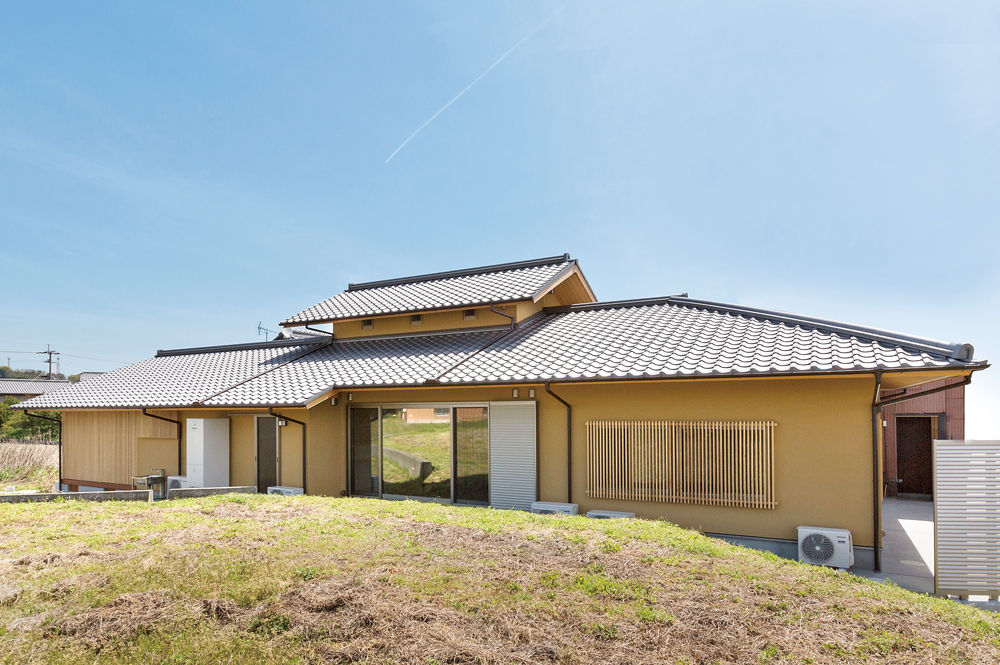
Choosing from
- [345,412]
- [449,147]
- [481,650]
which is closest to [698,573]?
[481,650]

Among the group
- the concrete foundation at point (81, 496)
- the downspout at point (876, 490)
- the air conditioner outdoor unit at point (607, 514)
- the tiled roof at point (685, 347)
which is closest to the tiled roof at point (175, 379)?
the concrete foundation at point (81, 496)

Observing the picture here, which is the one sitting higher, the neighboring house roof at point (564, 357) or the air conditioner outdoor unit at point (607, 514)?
the neighboring house roof at point (564, 357)

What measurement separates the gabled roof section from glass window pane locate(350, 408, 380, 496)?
9.47 feet

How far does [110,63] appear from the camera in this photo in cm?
1308

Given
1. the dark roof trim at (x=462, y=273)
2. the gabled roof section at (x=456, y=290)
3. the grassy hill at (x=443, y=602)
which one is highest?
the dark roof trim at (x=462, y=273)

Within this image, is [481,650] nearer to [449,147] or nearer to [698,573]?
[698,573]

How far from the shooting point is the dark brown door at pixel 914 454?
1471cm

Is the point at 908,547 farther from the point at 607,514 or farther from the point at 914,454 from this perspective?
the point at 914,454

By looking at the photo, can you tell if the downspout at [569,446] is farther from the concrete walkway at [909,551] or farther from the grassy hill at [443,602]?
the concrete walkway at [909,551]

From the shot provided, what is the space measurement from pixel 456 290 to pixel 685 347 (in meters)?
6.44

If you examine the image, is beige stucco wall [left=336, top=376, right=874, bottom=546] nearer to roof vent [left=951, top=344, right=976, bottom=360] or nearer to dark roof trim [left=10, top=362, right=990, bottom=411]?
dark roof trim [left=10, top=362, right=990, bottom=411]

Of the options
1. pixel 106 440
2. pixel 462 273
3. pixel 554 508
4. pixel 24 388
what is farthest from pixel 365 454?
pixel 24 388

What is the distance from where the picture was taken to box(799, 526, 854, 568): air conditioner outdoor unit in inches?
285

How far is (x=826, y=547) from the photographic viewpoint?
24.1 feet
